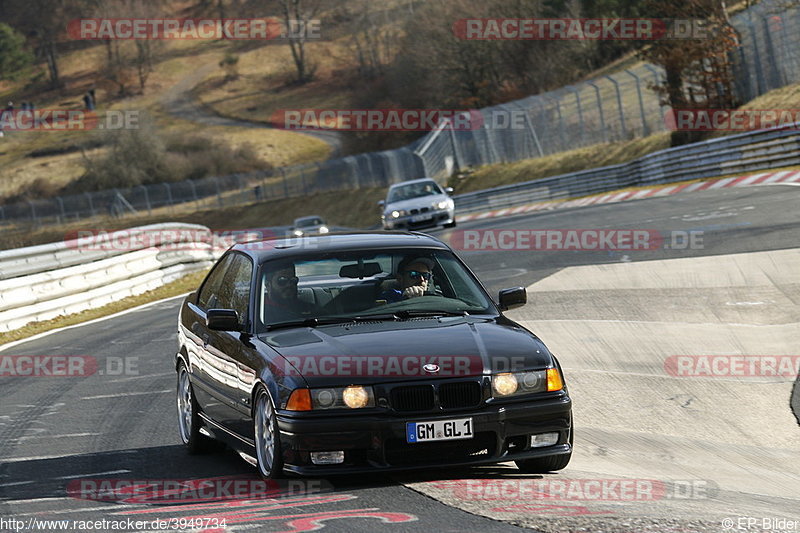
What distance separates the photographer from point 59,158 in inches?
3947

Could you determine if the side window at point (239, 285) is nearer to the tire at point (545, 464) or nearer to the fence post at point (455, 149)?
the tire at point (545, 464)

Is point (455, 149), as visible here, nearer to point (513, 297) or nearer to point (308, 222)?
point (308, 222)

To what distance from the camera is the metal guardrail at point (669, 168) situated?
29.9 m

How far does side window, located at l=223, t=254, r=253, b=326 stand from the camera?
7.95m

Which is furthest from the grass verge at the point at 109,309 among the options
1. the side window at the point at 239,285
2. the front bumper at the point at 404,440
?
the front bumper at the point at 404,440

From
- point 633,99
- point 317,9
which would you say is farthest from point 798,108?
point 317,9

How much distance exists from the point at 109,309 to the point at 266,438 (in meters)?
14.5

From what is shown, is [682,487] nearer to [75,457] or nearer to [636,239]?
[75,457]

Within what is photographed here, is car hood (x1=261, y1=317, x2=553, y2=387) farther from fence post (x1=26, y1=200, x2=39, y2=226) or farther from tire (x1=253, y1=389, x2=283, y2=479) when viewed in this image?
fence post (x1=26, y1=200, x2=39, y2=226)

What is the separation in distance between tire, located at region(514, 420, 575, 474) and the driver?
137 cm

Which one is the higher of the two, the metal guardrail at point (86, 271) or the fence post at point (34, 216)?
the metal guardrail at point (86, 271)

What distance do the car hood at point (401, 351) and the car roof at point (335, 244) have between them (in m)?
0.79

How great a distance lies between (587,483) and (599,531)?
52.6 inches

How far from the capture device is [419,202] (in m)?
32.5
